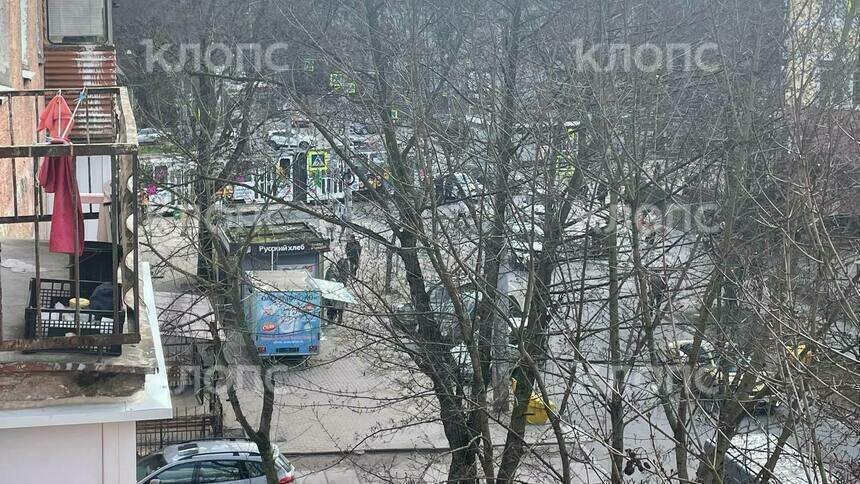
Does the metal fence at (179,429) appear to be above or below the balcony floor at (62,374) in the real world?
below

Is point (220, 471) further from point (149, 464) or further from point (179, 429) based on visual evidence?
point (179, 429)

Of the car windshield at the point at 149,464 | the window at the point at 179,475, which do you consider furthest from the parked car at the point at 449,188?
the car windshield at the point at 149,464

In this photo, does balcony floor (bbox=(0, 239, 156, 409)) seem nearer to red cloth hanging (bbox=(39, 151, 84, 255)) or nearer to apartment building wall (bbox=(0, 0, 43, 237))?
red cloth hanging (bbox=(39, 151, 84, 255))

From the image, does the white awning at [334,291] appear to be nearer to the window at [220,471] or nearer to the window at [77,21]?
the window at [220,471]

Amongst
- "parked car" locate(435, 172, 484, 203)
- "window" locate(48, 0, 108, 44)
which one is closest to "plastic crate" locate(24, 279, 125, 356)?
"window" locate(48, 0, 108, 44)

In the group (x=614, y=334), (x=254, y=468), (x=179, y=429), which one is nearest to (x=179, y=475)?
(x=254, y=468)
